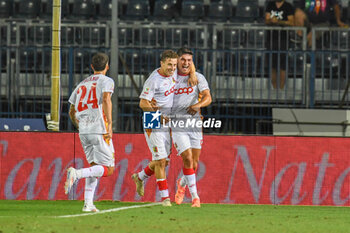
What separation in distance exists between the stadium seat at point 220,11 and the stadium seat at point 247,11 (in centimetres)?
20

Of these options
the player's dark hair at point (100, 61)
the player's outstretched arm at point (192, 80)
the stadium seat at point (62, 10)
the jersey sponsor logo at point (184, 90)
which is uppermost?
the stadium seat at point (62, 10)

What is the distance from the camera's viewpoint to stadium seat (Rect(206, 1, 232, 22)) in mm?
19766

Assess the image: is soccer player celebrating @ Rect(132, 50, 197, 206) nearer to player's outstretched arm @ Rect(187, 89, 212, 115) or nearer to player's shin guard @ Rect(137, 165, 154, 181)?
player's outstretched arm @ Rect(187, 89, 212, 115)

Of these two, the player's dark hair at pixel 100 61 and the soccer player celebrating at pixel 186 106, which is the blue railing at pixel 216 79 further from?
the player's dark hair at pixel 100 61

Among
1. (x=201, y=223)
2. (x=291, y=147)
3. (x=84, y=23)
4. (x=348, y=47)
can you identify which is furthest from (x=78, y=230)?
(x=348, y=47)

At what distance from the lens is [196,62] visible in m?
15.2

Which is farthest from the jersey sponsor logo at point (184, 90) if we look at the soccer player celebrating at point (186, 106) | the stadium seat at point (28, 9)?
the stadium seat at point (28, 9)

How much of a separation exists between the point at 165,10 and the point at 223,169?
7.56m

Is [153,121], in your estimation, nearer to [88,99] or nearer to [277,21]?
[88,99]

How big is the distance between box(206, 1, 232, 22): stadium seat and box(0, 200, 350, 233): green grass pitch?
8871mm

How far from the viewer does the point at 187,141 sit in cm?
1120

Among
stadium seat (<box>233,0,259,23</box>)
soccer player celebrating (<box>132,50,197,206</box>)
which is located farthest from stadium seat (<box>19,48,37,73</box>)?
stadium seat (<box>233,0,259,23</box>)

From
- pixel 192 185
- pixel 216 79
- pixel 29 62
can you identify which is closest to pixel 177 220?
pixel 192 185

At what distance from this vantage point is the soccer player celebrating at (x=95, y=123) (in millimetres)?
9828
